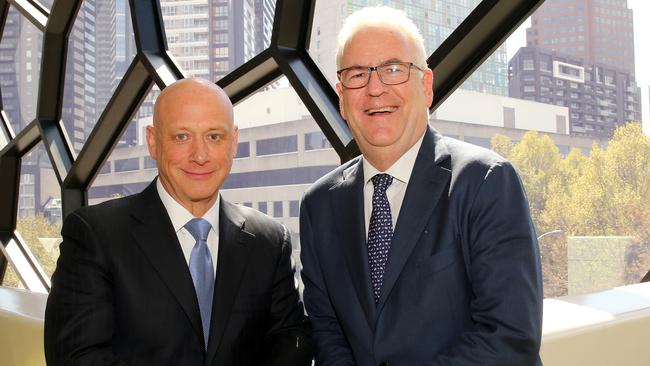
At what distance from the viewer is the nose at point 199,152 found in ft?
5.21

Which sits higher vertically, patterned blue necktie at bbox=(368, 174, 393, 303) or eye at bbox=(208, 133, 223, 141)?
eye at bbox=(208, 133, 223, 141)

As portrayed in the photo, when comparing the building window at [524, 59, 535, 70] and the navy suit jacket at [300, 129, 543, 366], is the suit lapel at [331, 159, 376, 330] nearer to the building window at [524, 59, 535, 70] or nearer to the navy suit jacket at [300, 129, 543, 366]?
the navy suit jacket at [300, 129, 543, 366]

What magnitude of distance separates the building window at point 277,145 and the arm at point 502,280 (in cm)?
237

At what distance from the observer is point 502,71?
9.02ft

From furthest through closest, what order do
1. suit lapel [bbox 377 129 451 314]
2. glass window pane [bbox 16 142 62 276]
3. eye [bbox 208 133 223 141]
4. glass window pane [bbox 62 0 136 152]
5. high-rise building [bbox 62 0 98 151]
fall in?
glass window pane [bbox 16 142 62 276] < high-rise building [bbox 62 0 98 151] < glass window pane [bbox 62 0 136 152] < eye [bbox 208 133 223 141] < suit lapel [bbox 377 129 451 314]

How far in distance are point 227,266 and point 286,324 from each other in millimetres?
216

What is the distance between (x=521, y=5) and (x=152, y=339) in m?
1.86

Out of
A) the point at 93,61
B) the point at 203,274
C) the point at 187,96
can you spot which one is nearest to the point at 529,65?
the point at 187,96

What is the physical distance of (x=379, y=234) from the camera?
1508mm

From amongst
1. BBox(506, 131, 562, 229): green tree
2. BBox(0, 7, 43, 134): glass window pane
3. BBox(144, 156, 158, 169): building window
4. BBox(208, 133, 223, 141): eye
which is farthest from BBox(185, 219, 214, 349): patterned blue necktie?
BBox(0, 7, 43, 134): glass window pane

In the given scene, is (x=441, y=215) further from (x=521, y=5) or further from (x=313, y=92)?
(x=313, y=92)

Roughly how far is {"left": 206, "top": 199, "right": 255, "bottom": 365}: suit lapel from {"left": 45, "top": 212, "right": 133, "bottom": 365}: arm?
0.74 feet

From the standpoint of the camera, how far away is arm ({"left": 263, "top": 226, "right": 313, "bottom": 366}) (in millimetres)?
1585

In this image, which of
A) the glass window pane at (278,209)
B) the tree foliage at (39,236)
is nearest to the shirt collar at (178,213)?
the glass window pane at (278,209)
